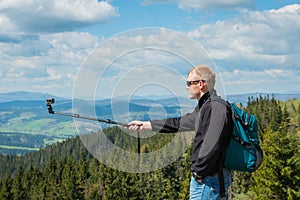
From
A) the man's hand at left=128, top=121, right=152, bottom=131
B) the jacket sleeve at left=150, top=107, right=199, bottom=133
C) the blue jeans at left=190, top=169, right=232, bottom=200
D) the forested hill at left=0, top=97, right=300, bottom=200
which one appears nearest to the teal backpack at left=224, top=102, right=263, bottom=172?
the blue jeans at left=190, top=169, right=232, bottom=200

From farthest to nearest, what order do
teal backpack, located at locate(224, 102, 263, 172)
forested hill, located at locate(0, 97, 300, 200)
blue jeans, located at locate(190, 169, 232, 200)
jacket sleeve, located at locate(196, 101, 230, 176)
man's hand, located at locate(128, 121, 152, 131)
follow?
forested hill, located at locate(0, 97, 300, 200) < man's hand, located at locate(128, 121, 152, 131) < blue jeans, located at locate(190, 169, 232, 200) < teal backpack, located at locate(224, 102, 263, 172) < jacket sleeve, located at locate(196, 101, 230, 176)

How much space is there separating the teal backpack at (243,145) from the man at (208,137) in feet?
0.35

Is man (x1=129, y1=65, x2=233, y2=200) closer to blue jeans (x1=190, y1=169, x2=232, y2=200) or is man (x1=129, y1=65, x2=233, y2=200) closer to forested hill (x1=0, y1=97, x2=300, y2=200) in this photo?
blue jeans (x1=190, y1=169, x2=232, y2=200)

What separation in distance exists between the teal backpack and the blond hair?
0.39 m

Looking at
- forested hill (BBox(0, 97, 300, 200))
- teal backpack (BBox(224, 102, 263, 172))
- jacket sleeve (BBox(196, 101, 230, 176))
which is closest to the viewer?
jacket sleeve (BBox(196, 101, 230, 176))

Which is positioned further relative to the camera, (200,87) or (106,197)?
(106,197)

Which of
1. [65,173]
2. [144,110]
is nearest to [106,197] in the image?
[65,173]

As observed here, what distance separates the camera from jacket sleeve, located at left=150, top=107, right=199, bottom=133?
6.29 meters

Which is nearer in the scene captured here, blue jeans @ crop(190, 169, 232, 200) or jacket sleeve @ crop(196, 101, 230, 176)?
jacket sleeve @ crop(196, 101, 230, 176)

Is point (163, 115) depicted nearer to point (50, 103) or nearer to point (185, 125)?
point (185, 125)

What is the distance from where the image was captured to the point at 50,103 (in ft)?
22.7

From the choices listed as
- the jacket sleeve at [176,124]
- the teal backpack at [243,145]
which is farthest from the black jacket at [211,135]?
the jacket sleeve at [176,124]

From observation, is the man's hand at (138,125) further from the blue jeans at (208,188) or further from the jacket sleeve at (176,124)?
the blue jeans at (208,188)

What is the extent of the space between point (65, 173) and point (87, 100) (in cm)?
8959
